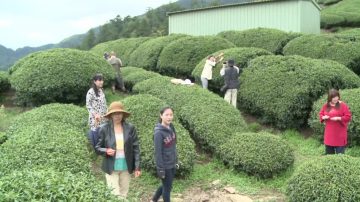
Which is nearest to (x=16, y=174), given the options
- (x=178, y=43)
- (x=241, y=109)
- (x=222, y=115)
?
(x=222, y=115)

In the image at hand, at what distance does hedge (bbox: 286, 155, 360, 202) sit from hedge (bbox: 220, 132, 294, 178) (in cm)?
122

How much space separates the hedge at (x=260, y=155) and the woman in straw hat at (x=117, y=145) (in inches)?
114

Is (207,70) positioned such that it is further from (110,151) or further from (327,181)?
(110,151)

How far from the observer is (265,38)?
→ 16531 millimetres

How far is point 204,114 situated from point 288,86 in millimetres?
2351

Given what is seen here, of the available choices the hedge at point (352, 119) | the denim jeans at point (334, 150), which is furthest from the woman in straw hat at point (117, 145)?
the hedge at point (352, 119)

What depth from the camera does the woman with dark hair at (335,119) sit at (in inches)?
322

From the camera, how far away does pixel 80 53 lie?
43.2 ft

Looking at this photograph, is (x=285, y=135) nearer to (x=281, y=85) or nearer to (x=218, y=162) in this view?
(x=281, y=85)

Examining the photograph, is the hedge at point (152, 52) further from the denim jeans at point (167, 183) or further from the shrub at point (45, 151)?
the denim jeans at point (167, 183)

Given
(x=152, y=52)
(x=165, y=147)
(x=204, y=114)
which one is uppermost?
(x=152, y=52)

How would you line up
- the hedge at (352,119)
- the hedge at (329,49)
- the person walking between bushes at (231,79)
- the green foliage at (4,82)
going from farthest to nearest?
the green foliage at (4,82) < the hedge at (329,49) < the person walking between bushes at (231,79) < the hedge at (352,119)

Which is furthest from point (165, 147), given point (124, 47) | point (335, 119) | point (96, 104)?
point (124, 47)

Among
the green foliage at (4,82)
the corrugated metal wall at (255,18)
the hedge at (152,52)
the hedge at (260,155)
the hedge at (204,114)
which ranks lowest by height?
the hedge at (260,155)
